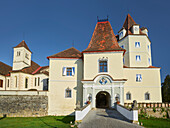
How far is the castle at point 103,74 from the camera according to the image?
63.0 ft

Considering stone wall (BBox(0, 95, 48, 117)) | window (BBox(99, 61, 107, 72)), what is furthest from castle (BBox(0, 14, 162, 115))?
stone wall (BBox(0, 95, 48, 117))

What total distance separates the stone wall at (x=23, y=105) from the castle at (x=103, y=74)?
1188 mm

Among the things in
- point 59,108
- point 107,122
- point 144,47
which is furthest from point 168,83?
point 107,122

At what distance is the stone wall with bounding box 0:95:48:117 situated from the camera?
2027 centimetres

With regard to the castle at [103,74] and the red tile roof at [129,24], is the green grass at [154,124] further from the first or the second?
the red tile roof at [129,24]

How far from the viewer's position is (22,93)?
2131 cm

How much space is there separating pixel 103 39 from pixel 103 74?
5.61 meters

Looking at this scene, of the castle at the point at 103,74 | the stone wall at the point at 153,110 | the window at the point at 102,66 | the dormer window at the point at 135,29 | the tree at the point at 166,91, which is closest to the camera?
the stone wall at the point at 153,110

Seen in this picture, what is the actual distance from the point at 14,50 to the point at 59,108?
20774 millimetres

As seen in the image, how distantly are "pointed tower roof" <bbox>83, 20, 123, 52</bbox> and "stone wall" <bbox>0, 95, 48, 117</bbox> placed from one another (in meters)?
A: 9.44

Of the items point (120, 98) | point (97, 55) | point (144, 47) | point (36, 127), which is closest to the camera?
point (36, 127)

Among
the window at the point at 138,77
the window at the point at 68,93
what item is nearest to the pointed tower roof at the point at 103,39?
the window at the point at 68,93

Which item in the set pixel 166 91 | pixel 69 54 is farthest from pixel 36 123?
pixel 166 91

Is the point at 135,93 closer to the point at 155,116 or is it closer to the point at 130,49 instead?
the point at 155,116
